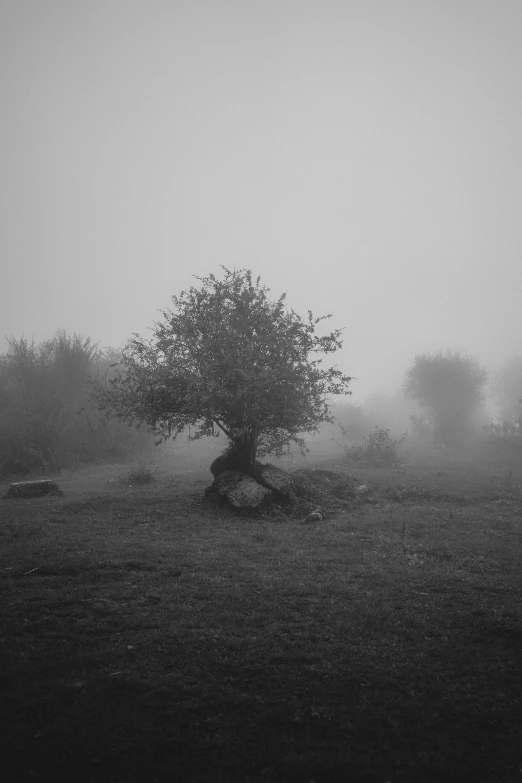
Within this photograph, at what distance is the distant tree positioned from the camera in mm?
70375

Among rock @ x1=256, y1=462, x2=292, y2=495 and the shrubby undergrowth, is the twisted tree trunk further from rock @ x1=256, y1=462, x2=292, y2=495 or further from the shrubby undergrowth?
the shrubby undergrowth

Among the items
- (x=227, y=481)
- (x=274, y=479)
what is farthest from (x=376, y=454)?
(x=227, y=481)

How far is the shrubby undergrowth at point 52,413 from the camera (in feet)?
105

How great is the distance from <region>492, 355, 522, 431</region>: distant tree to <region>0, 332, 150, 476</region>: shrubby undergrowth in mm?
67233

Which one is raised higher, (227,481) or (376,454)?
(376,454)

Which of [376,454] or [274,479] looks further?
[376,454]

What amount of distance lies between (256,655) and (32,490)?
18.8 meters

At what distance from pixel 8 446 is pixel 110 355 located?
20584 millimetres

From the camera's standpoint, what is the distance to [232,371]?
1878 centimetres

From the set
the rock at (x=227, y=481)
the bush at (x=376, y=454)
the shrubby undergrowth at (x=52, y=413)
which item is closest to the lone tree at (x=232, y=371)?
the rock at (x=227, y=481)

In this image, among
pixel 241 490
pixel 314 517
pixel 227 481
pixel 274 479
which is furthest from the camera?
pixel 274 479

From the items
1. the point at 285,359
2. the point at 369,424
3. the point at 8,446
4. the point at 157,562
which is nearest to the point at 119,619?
the point at 157,562

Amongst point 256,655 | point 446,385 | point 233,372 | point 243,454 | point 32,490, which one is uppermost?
point 446,385

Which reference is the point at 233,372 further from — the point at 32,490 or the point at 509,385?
the point at 509,385
